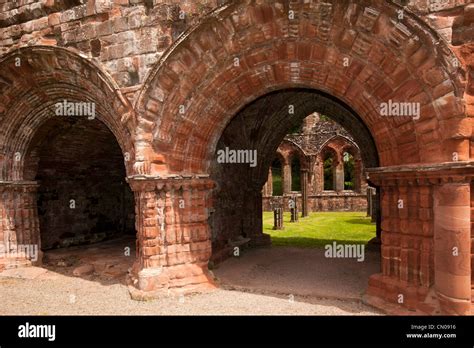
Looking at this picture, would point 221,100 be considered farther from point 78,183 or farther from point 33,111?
point 78,183

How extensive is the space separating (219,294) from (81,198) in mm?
6388

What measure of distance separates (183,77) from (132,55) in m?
0.99

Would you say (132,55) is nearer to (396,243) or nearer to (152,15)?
(152,15)

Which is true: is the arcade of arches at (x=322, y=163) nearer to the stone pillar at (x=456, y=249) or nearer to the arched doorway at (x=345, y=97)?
the arched doorway at (x=345, y=97)

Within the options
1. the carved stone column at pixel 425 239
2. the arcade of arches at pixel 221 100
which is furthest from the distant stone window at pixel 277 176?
the carved stone column at pixel 425 239

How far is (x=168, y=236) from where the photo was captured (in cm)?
584

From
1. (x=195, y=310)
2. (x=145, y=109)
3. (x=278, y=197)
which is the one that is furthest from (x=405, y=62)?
(x=278, y=197)

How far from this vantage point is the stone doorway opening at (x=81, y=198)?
8.10 m

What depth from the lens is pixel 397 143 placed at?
4828 mm

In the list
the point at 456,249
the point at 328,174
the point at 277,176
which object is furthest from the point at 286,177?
the point at 456,249

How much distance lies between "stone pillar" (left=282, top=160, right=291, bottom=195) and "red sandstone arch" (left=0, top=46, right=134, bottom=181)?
18782 mm

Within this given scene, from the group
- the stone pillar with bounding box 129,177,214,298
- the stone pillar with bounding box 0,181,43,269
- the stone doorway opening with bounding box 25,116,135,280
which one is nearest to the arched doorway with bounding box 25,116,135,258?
the stone doorway opening with bounding box 25,116,135,280

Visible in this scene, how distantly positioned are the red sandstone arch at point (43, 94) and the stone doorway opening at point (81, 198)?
0.31 metres

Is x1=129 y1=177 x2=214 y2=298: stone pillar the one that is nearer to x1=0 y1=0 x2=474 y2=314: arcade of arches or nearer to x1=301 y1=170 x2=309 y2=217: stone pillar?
x1=0 y1=0 x2=474 y2=314: arcade of arches
